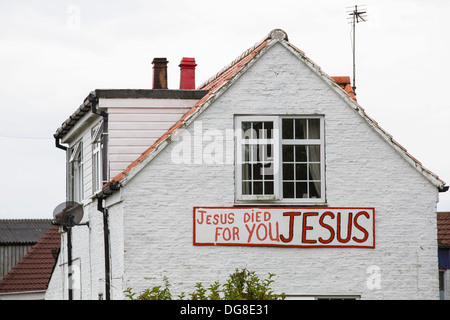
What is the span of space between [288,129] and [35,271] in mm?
17684

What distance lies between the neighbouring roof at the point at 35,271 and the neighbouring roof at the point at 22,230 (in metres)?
19.9

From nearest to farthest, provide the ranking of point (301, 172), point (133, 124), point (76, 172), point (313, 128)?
point (301, 172), point (313, 128), point (133, 124), point (76, 172)

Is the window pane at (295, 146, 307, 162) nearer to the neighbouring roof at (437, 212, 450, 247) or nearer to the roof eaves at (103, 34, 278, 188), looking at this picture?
the roof eaves at (103, 34, 278, 188)

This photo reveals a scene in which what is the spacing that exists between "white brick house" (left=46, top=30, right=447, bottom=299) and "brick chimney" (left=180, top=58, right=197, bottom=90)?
14.2 ft

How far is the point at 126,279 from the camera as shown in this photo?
712 inches

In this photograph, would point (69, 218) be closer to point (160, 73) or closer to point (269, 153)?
point (160, 73)

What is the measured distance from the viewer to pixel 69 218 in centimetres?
2183

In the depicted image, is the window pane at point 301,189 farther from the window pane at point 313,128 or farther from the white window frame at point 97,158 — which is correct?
the white window frame at point 97,158

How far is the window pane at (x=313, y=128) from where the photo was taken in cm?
1895

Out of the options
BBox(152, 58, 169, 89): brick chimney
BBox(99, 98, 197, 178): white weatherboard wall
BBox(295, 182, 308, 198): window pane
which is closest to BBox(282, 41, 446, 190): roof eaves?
BBox(295, 182, 308, 198): window pane

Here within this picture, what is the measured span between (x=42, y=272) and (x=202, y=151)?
17.0 meters

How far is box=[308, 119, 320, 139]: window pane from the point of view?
18953mm

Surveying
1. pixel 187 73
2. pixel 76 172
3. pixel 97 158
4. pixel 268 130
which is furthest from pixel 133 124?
pixel 76 172

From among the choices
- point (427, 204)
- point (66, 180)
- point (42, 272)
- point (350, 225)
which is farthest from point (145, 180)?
point (42, 272)
